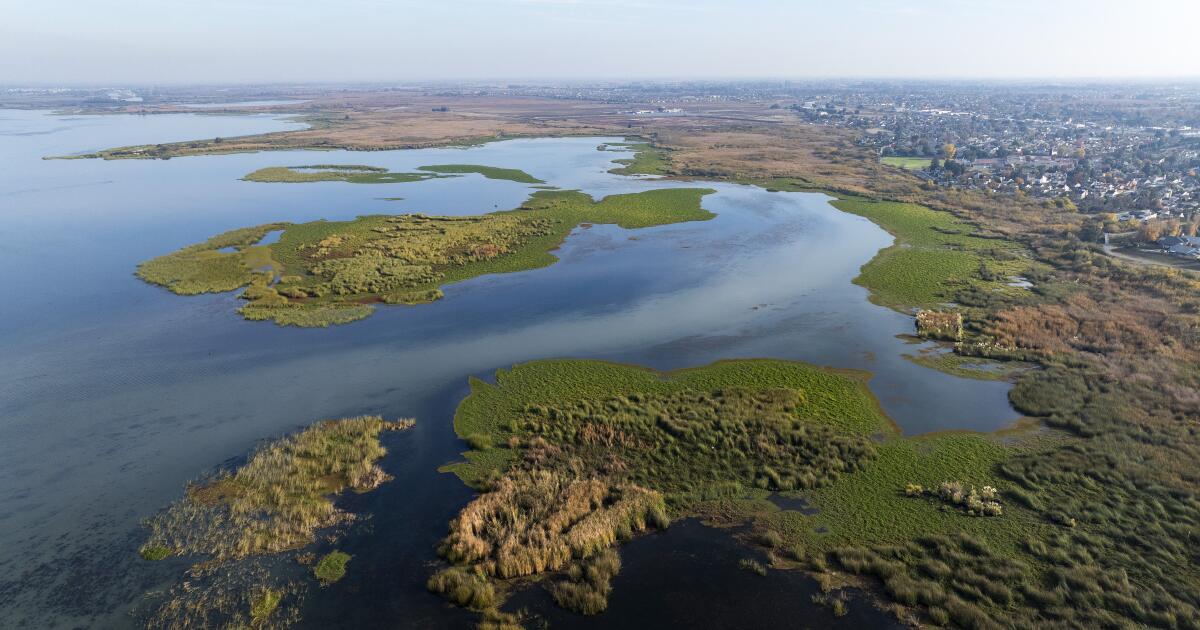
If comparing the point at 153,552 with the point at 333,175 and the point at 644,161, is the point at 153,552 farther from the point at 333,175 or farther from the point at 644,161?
the point at 644,161

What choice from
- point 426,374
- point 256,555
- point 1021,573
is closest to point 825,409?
point 1021,573

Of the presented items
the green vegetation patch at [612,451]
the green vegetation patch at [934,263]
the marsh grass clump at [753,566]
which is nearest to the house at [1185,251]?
the green vegetation patch at [934,263]

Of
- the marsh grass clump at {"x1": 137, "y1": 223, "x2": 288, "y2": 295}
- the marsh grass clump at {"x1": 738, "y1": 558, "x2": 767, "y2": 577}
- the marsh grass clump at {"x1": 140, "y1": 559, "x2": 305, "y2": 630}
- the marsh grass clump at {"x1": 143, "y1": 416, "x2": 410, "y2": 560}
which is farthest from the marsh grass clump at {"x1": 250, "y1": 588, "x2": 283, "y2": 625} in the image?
the marsh grass clump at {"x1": 137, "y1": 223, "x2": 288, "y2": 295}

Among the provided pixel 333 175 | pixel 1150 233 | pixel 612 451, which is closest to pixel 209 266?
pixel 612 451

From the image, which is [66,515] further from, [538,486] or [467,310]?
[467,310]

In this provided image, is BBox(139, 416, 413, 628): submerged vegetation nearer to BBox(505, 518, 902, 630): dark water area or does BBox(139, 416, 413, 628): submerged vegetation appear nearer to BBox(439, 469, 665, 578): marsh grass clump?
BBox(439, 469, 665, 578): marsh grass clump

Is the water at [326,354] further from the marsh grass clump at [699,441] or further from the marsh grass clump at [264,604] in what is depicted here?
the marsh grass clump at [699,441]
